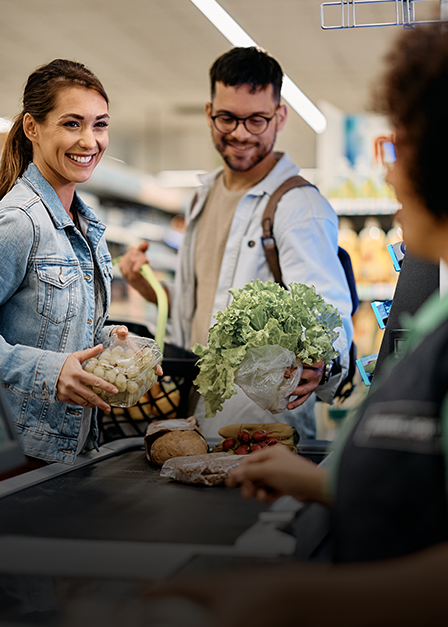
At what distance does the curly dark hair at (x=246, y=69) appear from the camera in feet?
8.01

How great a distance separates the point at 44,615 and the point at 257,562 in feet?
0.98

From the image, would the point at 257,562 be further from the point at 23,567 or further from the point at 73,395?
the point at 73,395

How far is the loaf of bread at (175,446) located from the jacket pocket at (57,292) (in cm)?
42

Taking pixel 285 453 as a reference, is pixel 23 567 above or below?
below

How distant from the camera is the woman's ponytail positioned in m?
1.90

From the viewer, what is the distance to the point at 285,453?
3.17 ft

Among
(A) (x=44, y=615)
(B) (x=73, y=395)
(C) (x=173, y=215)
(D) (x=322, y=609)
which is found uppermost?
(C) (x=173, y=215)

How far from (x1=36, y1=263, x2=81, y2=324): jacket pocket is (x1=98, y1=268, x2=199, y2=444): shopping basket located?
600 millimetres

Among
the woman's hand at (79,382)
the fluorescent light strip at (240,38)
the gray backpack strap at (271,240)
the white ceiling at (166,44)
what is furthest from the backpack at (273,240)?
the white ceiling at (166,44)

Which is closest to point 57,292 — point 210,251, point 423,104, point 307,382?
point 307,382

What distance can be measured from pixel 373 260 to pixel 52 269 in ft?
11.2

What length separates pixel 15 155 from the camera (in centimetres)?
192

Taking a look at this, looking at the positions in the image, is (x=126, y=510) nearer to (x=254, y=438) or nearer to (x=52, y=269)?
(x=254, y=438)

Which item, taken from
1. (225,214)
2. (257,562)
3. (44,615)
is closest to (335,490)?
(257,562)
